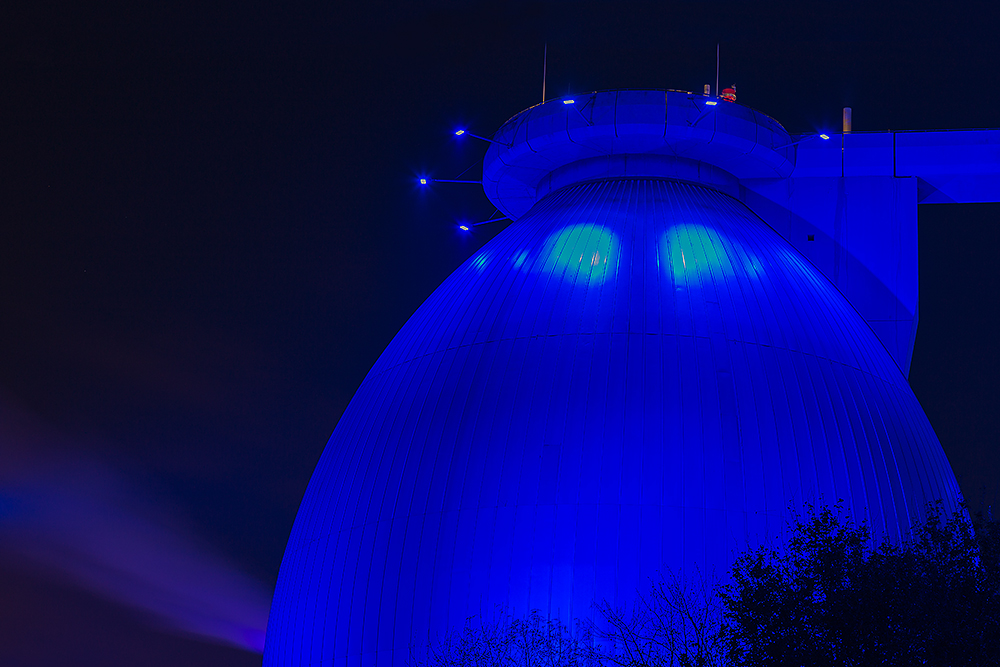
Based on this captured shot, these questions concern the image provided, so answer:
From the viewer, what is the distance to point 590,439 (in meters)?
21.8

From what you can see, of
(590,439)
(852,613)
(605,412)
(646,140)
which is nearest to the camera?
(852,613)

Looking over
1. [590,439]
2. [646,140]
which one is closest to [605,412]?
[590,439]

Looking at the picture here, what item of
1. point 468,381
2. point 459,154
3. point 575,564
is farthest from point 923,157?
point 575,564

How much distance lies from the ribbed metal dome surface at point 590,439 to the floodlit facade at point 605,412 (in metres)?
0.04

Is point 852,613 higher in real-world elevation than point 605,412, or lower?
lower

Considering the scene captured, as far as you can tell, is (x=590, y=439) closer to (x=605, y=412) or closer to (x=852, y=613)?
(x=605, y=412)

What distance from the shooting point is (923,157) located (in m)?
31.4

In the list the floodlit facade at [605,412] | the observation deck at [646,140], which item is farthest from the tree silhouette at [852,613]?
the observation deck at [646,140]

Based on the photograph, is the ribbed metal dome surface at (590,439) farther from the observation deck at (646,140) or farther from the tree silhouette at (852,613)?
the observation deck at (646,140)

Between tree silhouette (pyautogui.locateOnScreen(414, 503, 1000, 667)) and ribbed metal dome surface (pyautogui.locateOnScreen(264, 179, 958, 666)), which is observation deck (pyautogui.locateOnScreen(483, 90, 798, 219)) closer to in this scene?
ribbed metal dome surface (pyautogui.locateOnScreen(264, 179, 958, 666))

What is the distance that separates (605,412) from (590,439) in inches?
25.7

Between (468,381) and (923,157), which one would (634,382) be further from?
(923,157)

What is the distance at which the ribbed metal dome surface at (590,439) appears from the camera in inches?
824

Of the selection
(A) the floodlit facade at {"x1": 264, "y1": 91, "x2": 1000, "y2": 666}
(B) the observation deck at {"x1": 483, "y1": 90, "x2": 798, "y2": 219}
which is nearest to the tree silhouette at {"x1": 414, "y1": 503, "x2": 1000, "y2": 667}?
(A) the floodlit facade at {"x1": 264, "y1": 91, "x2": 1000, "y2": 666}
